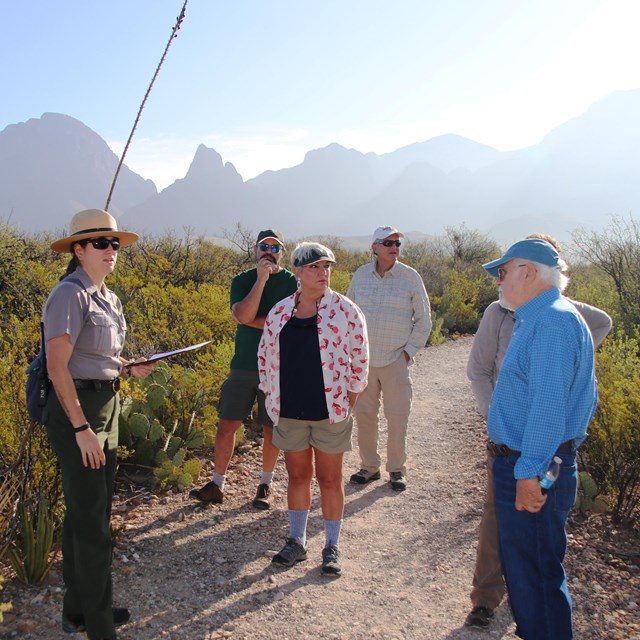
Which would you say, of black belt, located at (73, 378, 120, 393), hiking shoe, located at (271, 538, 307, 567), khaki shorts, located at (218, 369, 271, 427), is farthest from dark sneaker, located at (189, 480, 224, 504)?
black belt, located at (73, 378, 120, 393)

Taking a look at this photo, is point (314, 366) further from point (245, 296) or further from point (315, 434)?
point (245, 296)

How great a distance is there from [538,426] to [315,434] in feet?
4.91

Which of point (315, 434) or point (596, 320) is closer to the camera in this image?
point (596, 320)

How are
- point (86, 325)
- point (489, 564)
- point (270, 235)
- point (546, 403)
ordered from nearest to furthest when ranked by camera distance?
point (546, 403) < point (86, 325) < point (489, 564) < point (270, 235)

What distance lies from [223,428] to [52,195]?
182185 millimetres

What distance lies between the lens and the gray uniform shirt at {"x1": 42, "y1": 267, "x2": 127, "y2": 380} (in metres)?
2.39

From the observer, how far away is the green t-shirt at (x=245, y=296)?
163 inches

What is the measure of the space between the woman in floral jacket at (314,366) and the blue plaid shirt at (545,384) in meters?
1.10

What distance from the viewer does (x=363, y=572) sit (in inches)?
139

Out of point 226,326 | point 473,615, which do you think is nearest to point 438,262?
point 226,326

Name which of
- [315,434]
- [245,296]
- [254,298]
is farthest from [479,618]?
[245,296]

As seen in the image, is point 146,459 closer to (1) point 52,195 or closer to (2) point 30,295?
(2) point 30,295

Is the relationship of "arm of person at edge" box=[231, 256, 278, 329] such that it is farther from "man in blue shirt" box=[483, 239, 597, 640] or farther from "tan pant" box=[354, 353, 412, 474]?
"man in blue shirt" box=[483, 239, 597, 640]

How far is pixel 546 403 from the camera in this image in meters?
2.13
